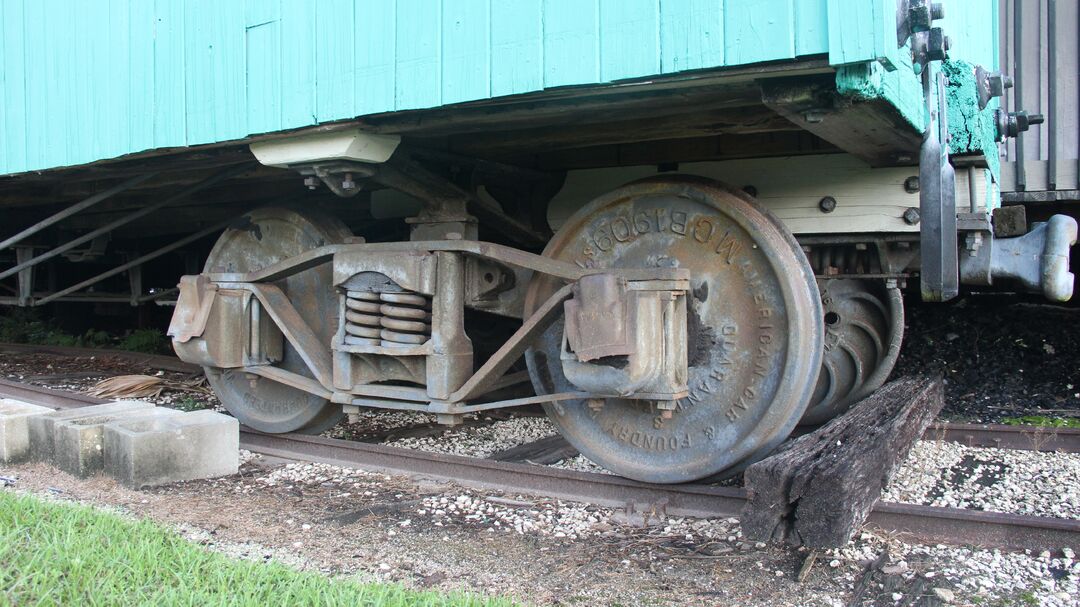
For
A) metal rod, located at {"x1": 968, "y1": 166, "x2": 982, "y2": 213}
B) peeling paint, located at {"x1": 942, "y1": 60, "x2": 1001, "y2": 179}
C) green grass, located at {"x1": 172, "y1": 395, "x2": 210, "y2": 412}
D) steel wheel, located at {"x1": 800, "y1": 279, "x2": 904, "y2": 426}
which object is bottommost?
green grass, located at {"x1": 172, "y1": 395, "x2": 210, "y2": 412}

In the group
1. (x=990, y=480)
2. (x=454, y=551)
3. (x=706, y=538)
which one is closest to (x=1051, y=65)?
(x=990, y=480)

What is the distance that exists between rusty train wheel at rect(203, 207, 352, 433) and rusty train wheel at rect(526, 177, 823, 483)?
1707 mm

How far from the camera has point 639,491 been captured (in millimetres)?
3822

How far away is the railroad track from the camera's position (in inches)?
123

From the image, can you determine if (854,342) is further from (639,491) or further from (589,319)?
(589,319)

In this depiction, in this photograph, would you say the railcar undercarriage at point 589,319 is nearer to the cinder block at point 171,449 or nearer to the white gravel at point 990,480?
the cinder block at point 171,449

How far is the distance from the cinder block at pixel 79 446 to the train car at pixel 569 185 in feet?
2.49

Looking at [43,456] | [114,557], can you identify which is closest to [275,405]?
[43,456]

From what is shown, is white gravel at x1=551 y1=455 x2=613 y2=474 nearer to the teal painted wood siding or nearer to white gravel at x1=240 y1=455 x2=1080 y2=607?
white gravel at x1=240 y1=455 x2=1080 y2=607

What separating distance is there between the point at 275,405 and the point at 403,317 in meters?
1.47

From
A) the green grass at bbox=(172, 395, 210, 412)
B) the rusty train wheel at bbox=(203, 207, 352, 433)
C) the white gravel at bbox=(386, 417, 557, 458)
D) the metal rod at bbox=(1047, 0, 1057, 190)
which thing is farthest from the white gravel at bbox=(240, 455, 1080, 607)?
the metal rod at bbox=(1047, 0, 1057, 190)

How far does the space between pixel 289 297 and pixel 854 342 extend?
142 inches

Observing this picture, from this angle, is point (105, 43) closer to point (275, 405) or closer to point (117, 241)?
point (275, 405)

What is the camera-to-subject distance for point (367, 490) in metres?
4.15
